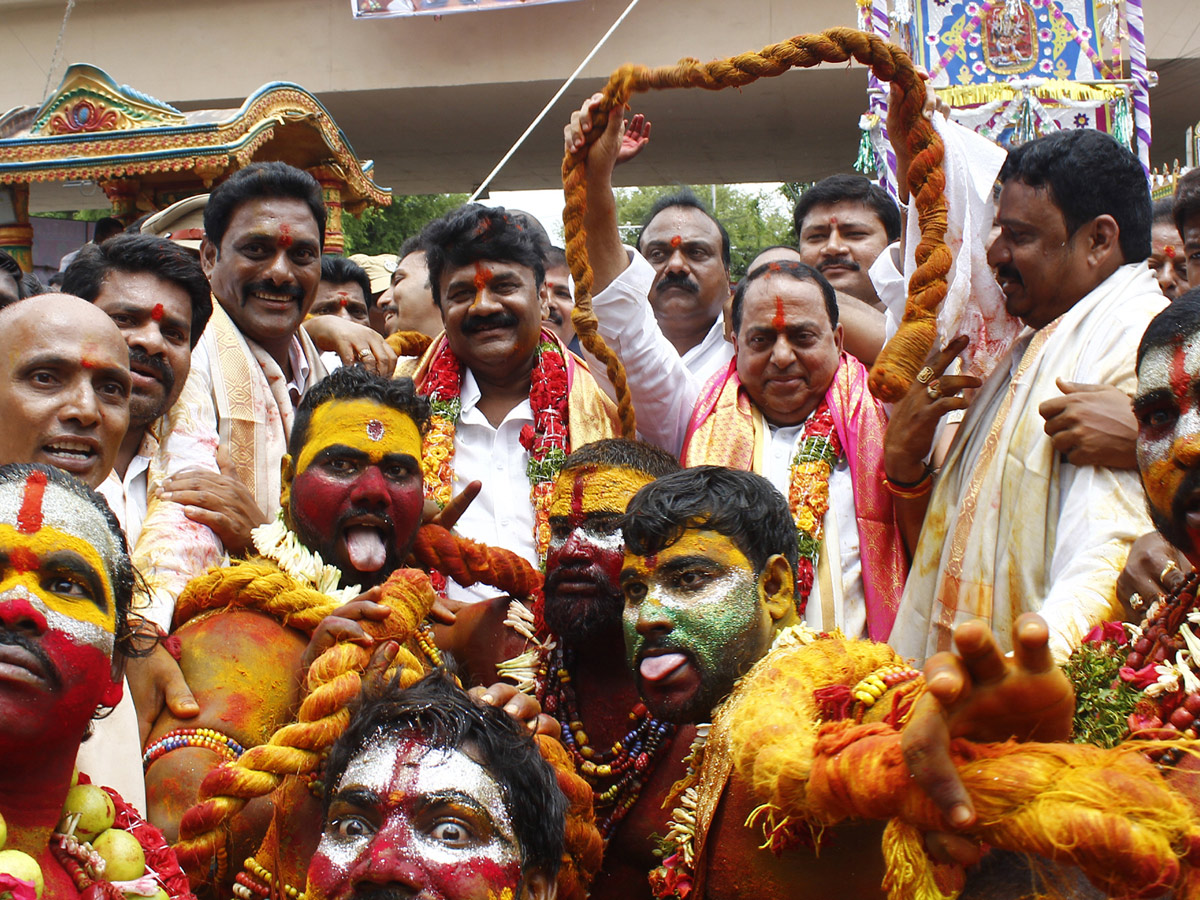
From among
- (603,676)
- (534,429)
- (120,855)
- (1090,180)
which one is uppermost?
(1090,180)

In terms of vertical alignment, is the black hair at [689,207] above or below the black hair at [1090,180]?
below

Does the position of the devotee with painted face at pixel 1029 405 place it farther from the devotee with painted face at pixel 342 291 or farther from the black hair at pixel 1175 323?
the devotee with painted face at pixel 342 291

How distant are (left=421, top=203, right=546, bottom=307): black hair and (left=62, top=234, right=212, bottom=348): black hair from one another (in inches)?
31.2

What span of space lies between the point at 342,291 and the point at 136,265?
8.70 ft

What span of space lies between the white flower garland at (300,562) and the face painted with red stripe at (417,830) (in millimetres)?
918

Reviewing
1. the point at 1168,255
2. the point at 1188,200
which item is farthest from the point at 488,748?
the point at 1168,255

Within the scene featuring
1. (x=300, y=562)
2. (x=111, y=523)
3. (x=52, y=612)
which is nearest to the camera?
(x=52, y=612)

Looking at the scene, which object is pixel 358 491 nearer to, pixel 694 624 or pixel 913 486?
pixel 694 624

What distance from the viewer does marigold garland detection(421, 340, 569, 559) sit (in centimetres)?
389

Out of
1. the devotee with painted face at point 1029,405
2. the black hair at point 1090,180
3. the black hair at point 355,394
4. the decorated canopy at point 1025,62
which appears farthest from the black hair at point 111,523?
the decorated canopy at point 1025,62

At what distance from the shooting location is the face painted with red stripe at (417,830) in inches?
82.7

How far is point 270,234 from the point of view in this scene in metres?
4.32

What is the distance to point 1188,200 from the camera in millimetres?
4328

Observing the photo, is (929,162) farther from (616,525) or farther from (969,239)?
(616,525)
